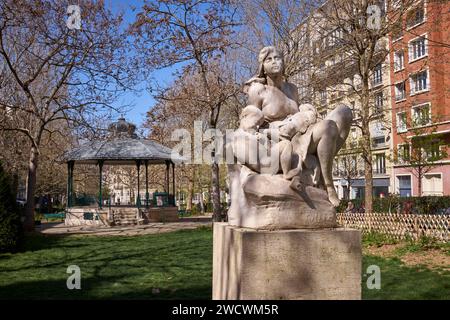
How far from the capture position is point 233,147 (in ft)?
13.8

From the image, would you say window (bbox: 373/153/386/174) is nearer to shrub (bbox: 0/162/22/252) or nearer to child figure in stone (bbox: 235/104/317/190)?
shrub (bbox: 0/162/22/252)

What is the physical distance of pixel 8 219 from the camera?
12.8m

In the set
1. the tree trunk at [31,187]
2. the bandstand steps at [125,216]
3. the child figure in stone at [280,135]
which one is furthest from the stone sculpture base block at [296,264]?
the bandstand steps at [125,216]

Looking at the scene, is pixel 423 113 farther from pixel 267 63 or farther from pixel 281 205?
pixel 281 205

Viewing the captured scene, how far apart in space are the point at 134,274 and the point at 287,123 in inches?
246

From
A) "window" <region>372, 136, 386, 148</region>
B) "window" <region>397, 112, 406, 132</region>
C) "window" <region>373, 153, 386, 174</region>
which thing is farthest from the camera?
"window" <region>372, 136, 386, 148</region>

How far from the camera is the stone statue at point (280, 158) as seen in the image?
3.76 m

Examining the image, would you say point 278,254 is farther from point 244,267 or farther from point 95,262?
point 95,262

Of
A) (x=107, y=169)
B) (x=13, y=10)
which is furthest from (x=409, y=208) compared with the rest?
(x=107, y=169)

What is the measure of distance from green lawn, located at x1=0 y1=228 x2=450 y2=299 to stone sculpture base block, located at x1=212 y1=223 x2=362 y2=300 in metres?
3.39

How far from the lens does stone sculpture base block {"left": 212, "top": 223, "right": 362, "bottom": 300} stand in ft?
11.7

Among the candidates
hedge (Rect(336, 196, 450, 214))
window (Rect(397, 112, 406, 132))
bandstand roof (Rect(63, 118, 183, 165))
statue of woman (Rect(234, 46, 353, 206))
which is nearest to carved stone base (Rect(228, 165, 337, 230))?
statue of woman (Rect(234, 46, 353, 206))

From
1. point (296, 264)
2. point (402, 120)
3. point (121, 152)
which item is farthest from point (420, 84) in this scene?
point (296, 264)

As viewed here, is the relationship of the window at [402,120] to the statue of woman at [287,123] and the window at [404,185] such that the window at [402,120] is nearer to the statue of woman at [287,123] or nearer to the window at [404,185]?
the window at [404,185]
